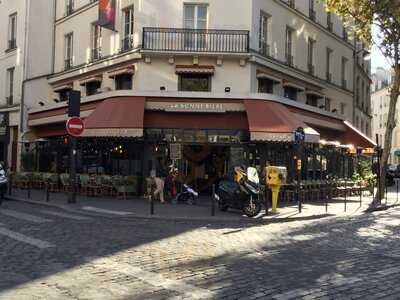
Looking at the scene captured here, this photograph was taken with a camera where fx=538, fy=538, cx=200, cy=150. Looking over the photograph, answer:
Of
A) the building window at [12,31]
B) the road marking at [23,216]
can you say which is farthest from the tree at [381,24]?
the building window at [12,31]

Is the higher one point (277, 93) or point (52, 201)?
point (277, 93)

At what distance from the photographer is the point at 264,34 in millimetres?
22719

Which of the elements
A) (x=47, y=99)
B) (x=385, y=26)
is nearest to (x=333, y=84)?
(x=385, y=26)

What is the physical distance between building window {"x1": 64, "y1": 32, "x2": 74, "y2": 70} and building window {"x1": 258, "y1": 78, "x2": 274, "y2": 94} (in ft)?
32.1

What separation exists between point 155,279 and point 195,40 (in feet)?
50.0

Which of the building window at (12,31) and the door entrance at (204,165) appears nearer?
the door entrance at (204,165)

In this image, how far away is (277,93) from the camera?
917 inches

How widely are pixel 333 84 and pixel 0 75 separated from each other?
18776 mm

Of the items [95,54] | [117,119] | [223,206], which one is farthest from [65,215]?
[95,54]

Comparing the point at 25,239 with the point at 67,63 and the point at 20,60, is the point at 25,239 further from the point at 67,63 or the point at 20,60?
the point at 20,60

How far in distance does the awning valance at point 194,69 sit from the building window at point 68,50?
25.1 ft

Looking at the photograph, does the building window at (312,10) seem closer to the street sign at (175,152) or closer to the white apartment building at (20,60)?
the street sign at (175,152)

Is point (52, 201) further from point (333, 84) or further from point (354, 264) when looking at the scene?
point (333, 84)

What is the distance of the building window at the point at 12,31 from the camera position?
2985 centimetres
